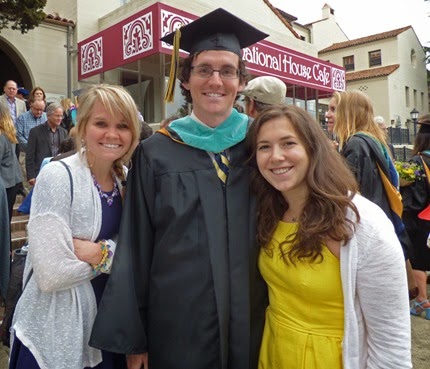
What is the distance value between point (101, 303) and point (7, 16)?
7903mm

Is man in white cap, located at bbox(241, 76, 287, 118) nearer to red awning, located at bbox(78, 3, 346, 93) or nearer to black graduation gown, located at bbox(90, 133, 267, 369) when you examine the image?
black graduation gown, located at bbox(90, 133, 267, 369)

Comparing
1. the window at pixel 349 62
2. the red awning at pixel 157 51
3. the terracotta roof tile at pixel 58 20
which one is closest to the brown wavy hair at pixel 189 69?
the red awning at pixel 157 51

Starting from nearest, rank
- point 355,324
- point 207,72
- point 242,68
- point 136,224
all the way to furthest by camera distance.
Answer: point 355,324 < point 136,224 < point 207,72 < point 242,68

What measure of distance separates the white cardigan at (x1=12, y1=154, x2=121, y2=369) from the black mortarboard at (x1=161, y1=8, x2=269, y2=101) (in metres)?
0.85

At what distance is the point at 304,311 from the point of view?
142 cm

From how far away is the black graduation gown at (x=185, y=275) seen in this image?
4.92ft

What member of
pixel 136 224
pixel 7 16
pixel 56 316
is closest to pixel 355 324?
pixel 136 224

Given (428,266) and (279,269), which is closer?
(279,269)

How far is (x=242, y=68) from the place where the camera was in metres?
1.87

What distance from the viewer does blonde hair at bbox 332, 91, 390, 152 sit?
296 cm

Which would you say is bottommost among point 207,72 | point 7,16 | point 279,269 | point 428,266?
point 428,266

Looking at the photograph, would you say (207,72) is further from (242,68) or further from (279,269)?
(279,269)

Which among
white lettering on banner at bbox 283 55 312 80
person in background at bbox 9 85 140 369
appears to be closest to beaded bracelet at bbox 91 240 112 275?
person in background at bbox 9 85 140 369

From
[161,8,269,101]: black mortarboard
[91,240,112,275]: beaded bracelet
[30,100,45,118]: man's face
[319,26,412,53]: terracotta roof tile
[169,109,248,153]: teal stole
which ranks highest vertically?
[319,26,412,53]: terracotta roof tile
